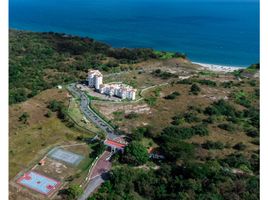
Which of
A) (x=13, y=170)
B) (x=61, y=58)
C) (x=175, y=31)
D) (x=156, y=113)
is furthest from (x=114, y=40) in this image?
(x=13, y=170)

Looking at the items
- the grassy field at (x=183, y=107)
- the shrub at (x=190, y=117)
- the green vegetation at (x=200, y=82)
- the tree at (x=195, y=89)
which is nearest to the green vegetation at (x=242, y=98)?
the grassy field at (x=183, y=107)

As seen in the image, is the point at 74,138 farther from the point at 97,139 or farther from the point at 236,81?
the point at 236,81

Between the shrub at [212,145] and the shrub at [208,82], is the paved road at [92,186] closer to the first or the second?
the shrub at [212,145]

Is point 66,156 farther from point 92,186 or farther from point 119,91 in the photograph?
point 119,91

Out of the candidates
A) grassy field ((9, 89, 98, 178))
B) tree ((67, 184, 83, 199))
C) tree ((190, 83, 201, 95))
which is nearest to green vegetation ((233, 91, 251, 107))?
tree ((190, 83, 201, 95))

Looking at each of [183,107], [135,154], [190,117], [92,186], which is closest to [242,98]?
[183,107]

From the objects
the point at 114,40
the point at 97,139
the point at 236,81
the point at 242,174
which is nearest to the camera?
the point at 242,174
